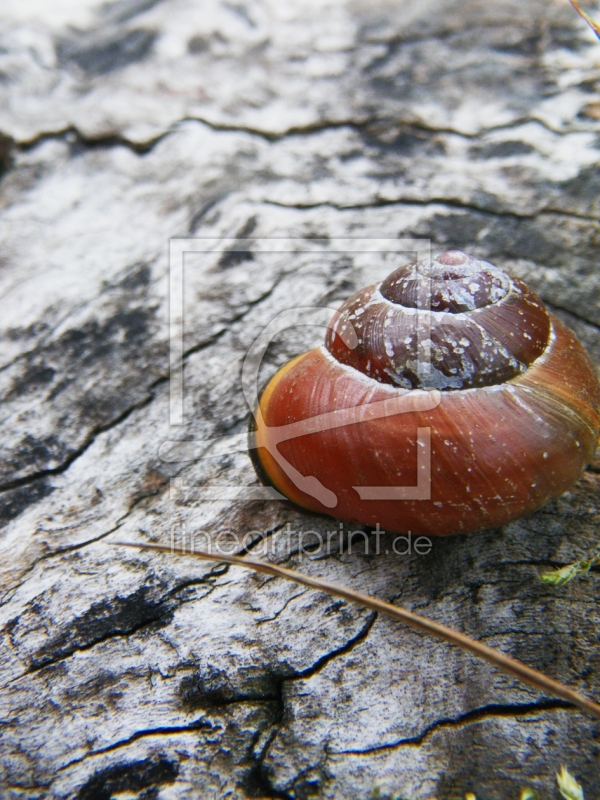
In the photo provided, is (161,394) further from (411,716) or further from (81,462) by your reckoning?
(411,716)

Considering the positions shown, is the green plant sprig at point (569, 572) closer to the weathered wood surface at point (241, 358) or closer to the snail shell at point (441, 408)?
the weathered wood surface at point (241, 358)

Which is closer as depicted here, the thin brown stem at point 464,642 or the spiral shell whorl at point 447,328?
the thin brown stem at point 464,642

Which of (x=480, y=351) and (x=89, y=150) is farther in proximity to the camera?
(x=89, y=150)

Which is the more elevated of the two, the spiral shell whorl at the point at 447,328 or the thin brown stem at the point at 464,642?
the spiral shell whorl at the point at 447,328

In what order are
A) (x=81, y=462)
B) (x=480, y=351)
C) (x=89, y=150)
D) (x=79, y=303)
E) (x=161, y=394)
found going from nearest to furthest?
(x=480, y=351) → (x=81, y=462) → (x=161, y=394) → (x=79, y=303) → (x=89, y=150)

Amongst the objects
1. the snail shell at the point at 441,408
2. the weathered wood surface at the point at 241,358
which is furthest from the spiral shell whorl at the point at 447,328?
the weathered wood surface at the point at 241,358

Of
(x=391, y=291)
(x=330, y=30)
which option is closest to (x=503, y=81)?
(x=330, y=30)
